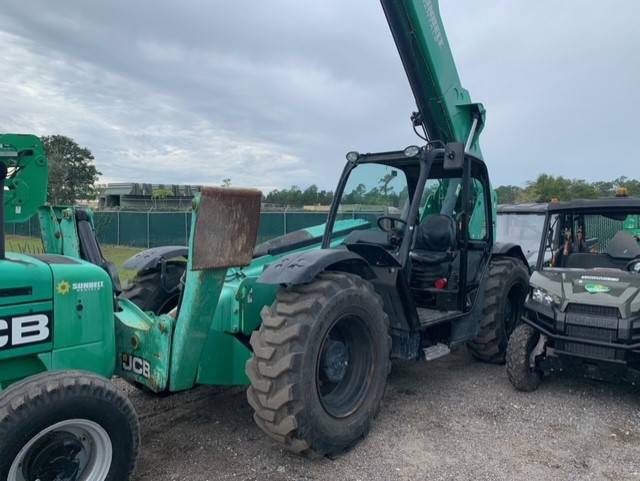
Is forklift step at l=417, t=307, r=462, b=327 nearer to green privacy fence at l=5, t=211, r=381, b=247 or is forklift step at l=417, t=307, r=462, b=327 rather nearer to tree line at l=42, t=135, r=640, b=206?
green privacy fence at l=5, t=211, r=381, b=247

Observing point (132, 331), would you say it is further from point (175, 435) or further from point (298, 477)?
point (298, 477)

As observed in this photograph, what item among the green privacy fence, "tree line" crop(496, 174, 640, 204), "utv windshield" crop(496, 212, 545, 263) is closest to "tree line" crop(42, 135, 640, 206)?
"tree line" crop(496, 174, 640, 204)

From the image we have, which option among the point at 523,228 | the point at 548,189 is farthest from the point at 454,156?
the point at 548,189

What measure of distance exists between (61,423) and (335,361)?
184 centimetres

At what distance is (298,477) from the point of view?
3297 mm

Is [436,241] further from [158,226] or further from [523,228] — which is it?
[158,226]

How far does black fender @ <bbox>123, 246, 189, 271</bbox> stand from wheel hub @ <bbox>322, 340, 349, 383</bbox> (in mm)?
1645

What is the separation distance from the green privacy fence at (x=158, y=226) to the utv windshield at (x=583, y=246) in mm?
11906

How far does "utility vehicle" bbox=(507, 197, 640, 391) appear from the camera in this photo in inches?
172

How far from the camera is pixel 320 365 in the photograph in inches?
144

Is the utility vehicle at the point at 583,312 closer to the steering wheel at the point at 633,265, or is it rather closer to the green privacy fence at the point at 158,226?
the steering wheel at the point at 633,265

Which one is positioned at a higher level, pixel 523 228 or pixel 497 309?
pixel 523 228

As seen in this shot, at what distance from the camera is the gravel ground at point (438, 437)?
3404mm

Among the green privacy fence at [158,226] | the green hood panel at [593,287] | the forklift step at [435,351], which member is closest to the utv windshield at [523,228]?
the green hood panel at [593,287]
